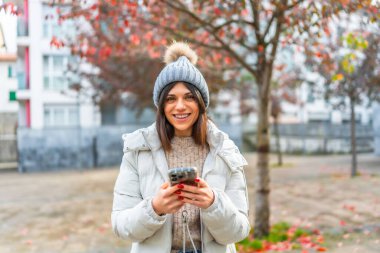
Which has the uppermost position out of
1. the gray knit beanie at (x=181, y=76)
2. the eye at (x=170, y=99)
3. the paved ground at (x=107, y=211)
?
the gray knit beanie at (x=181, y=76)

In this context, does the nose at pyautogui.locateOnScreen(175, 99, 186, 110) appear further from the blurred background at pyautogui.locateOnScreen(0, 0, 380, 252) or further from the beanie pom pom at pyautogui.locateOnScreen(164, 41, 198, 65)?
the blurred background at pyautogui.locateOnScreen(0, 0, 380, 252)

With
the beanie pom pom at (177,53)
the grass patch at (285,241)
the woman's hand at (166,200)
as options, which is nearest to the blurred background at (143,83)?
the grass patch at (285,241)

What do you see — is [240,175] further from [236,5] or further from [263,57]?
[263,57]

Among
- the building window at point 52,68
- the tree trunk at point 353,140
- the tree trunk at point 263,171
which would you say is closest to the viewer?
the tree trunk at point 263,171

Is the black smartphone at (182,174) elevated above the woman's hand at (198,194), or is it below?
above

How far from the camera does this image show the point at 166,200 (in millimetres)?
1785

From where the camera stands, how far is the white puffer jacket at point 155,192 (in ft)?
6.19

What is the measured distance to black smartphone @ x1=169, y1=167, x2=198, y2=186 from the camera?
5.49ft

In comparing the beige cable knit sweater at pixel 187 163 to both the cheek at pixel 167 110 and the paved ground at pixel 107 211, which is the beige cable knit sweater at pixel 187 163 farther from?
the paved ground at pixel 107 211

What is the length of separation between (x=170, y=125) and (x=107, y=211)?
22.4ft

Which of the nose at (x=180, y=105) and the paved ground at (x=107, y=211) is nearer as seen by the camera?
the nose at (x=180, y=105)

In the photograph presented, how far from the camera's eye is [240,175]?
2.11 metres

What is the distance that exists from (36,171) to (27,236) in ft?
40.9

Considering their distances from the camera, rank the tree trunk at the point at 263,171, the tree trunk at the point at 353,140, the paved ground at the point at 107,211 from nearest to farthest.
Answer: the tree trunk at the point at 263,171 < the paved ground at the point at 107,211 < the tree trunk at the point at 353,140
